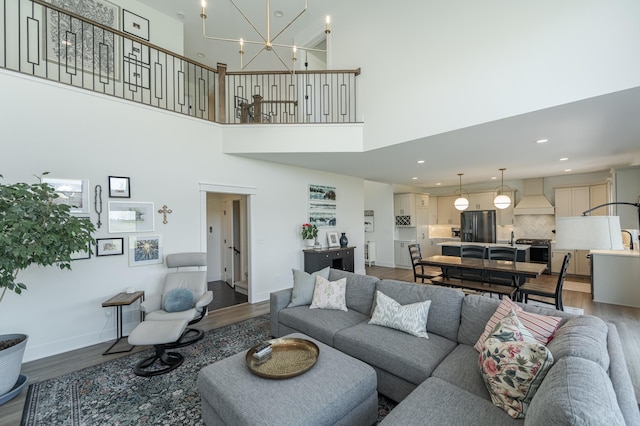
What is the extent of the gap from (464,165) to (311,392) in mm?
5492

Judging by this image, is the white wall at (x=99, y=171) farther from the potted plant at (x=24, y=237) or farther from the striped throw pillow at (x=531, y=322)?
the striped throw pillow at (x=531, y=322)

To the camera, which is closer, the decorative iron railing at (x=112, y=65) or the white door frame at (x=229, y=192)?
the decorative iron railing at (x=112, y=65)

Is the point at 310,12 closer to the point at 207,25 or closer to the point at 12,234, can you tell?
the point at 207,25

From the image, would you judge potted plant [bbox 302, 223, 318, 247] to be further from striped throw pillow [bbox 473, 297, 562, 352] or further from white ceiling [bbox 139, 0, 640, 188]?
striped throw pillow [bbox 473, 297, 562, 352]

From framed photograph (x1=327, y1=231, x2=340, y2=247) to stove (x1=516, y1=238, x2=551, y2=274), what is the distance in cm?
505

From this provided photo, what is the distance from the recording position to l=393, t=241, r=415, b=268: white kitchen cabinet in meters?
8.24

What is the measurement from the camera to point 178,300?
3283 mm

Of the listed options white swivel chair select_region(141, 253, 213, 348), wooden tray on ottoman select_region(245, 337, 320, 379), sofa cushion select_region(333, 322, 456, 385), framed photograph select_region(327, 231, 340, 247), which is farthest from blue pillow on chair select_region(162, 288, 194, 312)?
framed photograph select_region(327, 231, 340, 247)

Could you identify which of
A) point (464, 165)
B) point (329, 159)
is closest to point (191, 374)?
point (329, 159)

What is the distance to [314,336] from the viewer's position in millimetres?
2822

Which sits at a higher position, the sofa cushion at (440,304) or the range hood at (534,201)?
the range hood at (534,201)

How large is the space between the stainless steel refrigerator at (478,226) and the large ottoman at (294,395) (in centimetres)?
723

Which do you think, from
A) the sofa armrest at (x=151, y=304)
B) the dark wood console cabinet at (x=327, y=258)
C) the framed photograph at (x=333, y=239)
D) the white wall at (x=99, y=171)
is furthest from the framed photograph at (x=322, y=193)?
the sofa armrest at (x=151, y=304)

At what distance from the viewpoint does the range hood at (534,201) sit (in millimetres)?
7211
